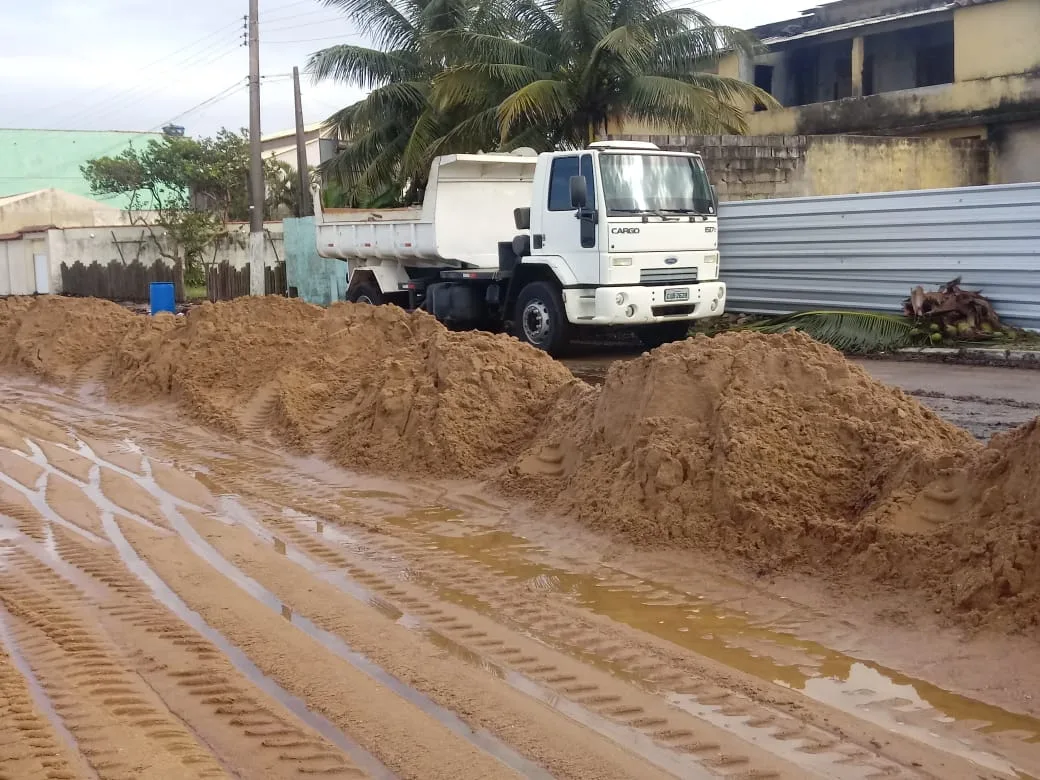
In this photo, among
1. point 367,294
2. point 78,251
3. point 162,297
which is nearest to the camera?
point 367,294

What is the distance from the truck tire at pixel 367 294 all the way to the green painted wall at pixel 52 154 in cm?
4404

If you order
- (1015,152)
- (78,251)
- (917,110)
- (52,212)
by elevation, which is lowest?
(78,251)

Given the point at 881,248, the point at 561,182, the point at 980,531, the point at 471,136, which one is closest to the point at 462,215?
the point at 561,182

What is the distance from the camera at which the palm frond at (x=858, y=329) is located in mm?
14000

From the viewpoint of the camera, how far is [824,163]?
21203 mm

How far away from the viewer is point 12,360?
16.2m

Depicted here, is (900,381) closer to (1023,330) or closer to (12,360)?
(1023,330)

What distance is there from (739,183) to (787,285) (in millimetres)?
3496

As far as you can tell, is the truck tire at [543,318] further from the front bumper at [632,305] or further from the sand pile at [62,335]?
the sand pile at [62,335]

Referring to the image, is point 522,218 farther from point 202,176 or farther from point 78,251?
point 202,176

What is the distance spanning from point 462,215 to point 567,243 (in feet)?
9.08

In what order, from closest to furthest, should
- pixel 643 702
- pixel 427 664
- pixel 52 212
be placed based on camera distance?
pixel 643 702 < pixel 427 664 < pixel 52 212

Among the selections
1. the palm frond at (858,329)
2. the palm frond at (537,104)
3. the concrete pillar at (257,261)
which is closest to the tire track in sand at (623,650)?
the palm frond at (858,329)

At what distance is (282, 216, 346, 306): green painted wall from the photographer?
82.0 ft
